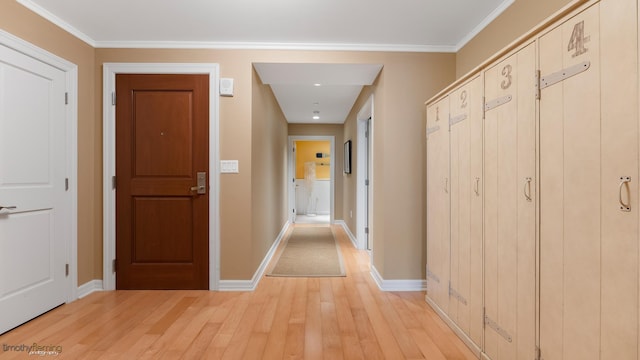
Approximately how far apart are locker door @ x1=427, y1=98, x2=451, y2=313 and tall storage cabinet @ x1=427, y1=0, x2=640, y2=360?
22 cm

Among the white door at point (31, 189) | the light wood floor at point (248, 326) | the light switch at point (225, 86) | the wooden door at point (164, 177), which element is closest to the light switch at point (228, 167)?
the wooden door at point (164, 177)

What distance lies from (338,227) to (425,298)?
3971 millimetres

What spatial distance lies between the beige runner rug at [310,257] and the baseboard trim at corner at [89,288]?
1.61 m

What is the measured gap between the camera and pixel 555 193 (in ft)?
4.17

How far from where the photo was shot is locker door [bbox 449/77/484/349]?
6.06ft

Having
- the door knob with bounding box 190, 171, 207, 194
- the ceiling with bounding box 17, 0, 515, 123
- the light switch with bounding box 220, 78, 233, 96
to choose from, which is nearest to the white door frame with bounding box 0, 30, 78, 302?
the ceiling with bounding box 17, 0, 515, 123

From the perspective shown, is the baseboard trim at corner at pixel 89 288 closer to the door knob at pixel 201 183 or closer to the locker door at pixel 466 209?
the door knob at pixel 201 183

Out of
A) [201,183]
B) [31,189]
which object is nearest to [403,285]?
[201,183]

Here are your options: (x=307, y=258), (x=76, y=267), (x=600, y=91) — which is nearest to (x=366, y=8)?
(x=600, y=91)

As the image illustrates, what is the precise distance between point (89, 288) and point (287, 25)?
2985 mm

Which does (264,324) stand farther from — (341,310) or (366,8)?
(366,8)

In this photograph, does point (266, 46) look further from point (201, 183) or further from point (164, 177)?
point (164, 177)

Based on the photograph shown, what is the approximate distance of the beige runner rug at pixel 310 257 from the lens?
3477mm

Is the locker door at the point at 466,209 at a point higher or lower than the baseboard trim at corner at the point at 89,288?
higher
